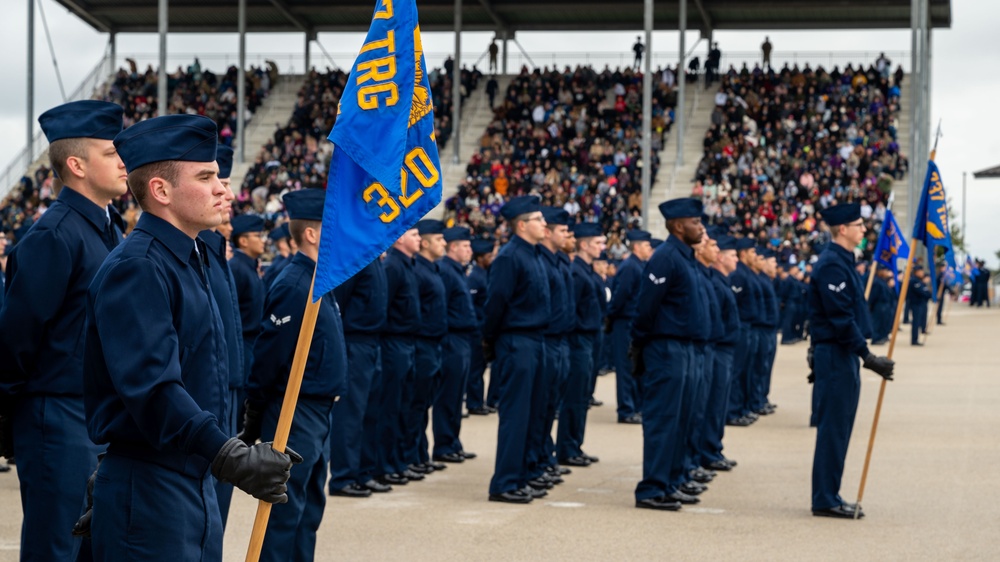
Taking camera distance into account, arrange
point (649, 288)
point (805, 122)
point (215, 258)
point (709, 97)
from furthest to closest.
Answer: point (709, 97), point (805, 122), point (649, 288), point (215, 258)

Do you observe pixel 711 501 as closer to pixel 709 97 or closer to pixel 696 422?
pixel 696 422

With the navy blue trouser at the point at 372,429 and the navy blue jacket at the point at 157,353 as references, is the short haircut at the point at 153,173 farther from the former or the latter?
the navy blue trouser at the point at 372,429

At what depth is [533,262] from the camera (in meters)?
9.84

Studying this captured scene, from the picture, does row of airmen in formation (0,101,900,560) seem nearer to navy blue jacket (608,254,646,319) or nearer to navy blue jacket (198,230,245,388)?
navy blue jacket (198,230,245,388)

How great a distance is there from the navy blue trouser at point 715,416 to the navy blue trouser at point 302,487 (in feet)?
17.2

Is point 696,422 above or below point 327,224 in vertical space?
below

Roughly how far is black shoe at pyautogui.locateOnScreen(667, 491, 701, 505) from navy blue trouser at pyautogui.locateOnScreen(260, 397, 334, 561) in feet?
11.9

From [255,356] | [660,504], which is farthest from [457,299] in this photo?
[255,356]

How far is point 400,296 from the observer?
10633 mm

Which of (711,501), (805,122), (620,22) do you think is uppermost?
(620,22)

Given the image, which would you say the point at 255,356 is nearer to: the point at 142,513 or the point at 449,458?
the point at 142,513

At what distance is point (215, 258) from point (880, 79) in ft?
120

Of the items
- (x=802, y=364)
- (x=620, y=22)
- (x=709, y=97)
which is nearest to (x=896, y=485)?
(x=802, y=364)

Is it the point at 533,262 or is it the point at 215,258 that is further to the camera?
the point at 533,262
